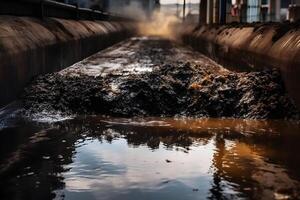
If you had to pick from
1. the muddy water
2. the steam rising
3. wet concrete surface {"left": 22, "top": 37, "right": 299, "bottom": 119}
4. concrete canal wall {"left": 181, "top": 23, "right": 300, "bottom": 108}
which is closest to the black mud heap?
wet concrete surface {"left": 22, "top": 37, "right": 299, "bottom": 119}

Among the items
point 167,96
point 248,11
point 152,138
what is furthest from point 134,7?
point 152,138

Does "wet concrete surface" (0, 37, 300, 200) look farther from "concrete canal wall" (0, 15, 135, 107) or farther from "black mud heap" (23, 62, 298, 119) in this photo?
"concrete canal wall" (0, 15, 135, 107)

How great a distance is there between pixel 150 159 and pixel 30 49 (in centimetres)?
434

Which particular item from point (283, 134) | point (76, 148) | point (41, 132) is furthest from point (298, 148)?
point (41, 132)

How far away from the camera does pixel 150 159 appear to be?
4.92m

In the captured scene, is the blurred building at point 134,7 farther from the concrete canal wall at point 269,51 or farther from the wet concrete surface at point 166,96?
the wet concrete surface at point 166,96

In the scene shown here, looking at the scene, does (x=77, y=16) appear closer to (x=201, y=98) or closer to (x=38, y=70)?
(x=38, y=70)

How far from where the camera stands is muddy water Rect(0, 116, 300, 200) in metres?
3.93

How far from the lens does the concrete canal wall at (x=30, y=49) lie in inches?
281

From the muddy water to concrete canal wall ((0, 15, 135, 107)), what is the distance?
910mm

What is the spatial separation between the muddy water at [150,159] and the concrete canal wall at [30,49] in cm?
91

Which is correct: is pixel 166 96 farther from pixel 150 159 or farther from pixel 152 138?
pixel 150 159

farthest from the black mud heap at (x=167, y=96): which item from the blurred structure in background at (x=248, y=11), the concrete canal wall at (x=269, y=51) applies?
the blurred structure in background at (x=248, y=11)

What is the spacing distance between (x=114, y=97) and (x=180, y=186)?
381cm
